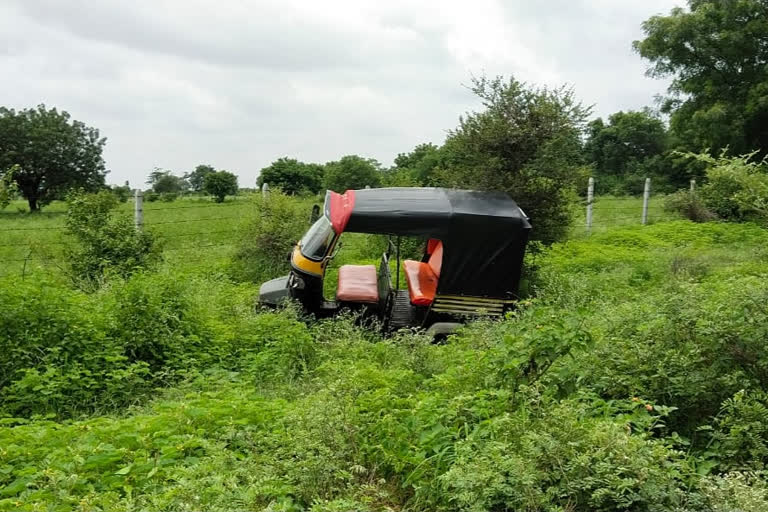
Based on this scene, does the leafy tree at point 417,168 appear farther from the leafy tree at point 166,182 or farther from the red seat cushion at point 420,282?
the leafy tree at point 166,182

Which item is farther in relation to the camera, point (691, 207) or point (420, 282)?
point (691, 207)

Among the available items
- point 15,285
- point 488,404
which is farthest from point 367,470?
point 15,285

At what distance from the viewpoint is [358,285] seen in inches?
326

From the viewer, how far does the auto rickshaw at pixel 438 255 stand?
7566 mm

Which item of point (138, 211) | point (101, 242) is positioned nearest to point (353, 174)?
point (138, 211)

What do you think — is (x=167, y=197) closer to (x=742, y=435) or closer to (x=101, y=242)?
(x=101, y=242)

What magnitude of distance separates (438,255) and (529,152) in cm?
304

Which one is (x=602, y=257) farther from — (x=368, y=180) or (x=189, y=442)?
(x=189, y=442)

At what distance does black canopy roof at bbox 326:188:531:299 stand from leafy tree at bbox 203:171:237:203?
2564cm

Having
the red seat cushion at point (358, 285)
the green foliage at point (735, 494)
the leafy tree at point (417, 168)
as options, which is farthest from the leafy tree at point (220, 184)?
the green foliage at point (735, 494)

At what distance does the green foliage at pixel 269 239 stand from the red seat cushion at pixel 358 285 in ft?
9.59

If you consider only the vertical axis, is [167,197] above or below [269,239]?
above

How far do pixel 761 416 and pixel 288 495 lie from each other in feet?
9.30

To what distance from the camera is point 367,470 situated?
12.3 feet
